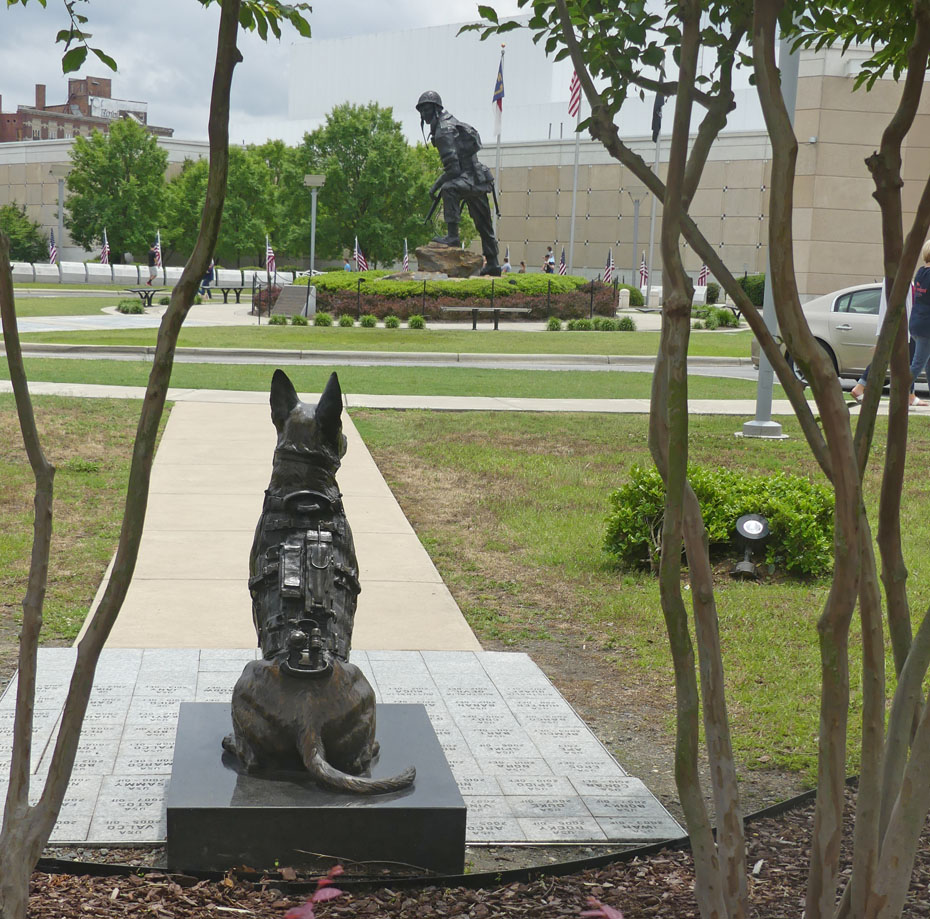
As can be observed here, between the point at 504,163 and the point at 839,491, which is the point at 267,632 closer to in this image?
the point at 839,491

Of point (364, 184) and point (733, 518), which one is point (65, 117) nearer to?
point (364, 184)

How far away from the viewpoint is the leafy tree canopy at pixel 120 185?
67.8 m

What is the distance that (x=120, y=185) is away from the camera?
68250mm

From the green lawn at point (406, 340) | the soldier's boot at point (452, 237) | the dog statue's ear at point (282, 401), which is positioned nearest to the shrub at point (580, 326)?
the green lawn at point (406, 340)

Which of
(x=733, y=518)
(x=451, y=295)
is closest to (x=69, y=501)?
(x=733, y=518)

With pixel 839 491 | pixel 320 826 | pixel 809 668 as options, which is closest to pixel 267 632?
pixel 320 826

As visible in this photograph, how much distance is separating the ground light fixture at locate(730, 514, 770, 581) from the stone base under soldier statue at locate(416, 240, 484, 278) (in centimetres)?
3101

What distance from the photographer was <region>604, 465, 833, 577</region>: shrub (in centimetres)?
761

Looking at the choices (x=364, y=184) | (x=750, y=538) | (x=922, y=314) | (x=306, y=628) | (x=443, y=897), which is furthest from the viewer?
(x=364, y=184)

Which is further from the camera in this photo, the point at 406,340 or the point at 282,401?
the point at 406,340

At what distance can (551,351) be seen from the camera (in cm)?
2566

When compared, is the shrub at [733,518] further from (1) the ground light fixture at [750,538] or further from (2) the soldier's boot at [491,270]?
(2) the soldier's boot at [491,270]

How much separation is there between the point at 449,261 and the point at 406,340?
11918mm

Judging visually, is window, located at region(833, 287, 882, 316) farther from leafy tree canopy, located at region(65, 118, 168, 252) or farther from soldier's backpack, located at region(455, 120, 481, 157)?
leafy tree canopy, located at region(65, 118, 168, 252)
